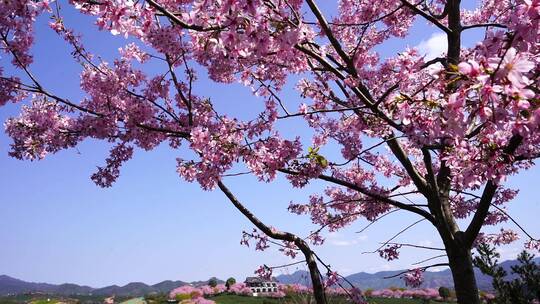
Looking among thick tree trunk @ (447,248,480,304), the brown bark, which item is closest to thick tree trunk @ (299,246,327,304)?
the brown bark

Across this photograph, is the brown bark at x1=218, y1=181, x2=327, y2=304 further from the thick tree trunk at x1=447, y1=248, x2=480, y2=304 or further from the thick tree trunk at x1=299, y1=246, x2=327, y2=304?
the thick tree trunk at x1=447, y1=248, x2=480, y2=304

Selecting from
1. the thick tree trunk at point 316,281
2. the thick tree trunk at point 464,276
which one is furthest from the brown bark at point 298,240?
the thick tree trunk at point 464,276

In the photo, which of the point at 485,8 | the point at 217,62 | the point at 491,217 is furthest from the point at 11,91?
the point at 491,217

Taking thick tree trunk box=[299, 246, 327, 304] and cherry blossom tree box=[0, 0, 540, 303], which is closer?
cherry blossom tree box=[0, 0, 540, 303]

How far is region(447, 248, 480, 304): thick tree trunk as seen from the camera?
6.90 m

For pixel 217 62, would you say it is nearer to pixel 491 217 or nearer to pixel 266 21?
pixel 266 21

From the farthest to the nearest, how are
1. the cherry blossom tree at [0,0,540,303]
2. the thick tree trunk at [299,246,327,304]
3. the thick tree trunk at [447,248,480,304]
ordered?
the thick tree trunk at [447,248,480,304] → the thick tree trunk at [299,246,327,304] → the cherry blossom tree at [0,0,540,303]

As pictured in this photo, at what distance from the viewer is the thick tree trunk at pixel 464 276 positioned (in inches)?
272

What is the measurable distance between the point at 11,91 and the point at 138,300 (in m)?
25.2

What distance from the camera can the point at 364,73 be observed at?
931 cm

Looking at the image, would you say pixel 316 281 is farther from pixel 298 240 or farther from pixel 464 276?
pixel 464 276

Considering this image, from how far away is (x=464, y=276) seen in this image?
703cm

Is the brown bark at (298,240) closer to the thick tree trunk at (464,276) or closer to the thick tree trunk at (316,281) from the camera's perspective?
the thick tree trunk at (316,281)

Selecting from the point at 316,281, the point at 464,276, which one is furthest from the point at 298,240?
the point at 464,276
